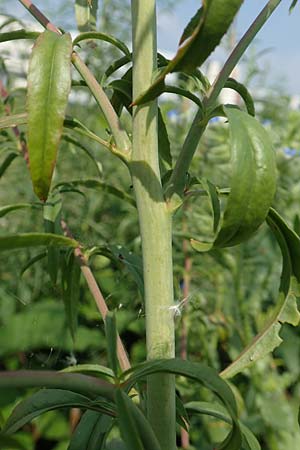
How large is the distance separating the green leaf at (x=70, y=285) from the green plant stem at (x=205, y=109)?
278 millimetres

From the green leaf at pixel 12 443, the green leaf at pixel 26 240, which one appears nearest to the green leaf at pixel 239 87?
the green leaf at pixel 26 240

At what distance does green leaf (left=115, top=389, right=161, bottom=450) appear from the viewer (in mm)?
541

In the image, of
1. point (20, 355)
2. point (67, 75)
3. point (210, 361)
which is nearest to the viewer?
point (67, 75)

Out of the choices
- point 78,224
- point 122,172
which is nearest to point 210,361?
point 78,224

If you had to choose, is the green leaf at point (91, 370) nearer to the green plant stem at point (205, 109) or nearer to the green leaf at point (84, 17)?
the green plant stem at point (205, 109)

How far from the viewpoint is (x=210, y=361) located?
205 cm

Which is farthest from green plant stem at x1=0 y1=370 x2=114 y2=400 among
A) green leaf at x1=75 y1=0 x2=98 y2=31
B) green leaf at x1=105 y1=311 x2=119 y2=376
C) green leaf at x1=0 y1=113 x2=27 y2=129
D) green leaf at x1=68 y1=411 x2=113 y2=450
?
green leaf at x1=75 y1=0 x2=98 y2=31

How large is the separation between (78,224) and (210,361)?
639 mm

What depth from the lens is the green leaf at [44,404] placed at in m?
0.63

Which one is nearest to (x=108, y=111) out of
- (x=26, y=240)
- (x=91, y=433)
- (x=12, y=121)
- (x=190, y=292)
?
(x=12, y=121)

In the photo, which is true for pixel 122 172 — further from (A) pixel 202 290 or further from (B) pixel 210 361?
(B) pixel 210 361

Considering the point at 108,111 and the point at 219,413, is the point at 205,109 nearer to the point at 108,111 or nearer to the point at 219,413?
the point at 108,111

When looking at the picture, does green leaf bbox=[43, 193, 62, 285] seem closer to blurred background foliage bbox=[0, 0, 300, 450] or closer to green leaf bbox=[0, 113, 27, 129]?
green leaf bbox=[0, 113, 27, 129]

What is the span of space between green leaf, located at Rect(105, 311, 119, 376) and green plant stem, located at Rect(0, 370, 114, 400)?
2cm
